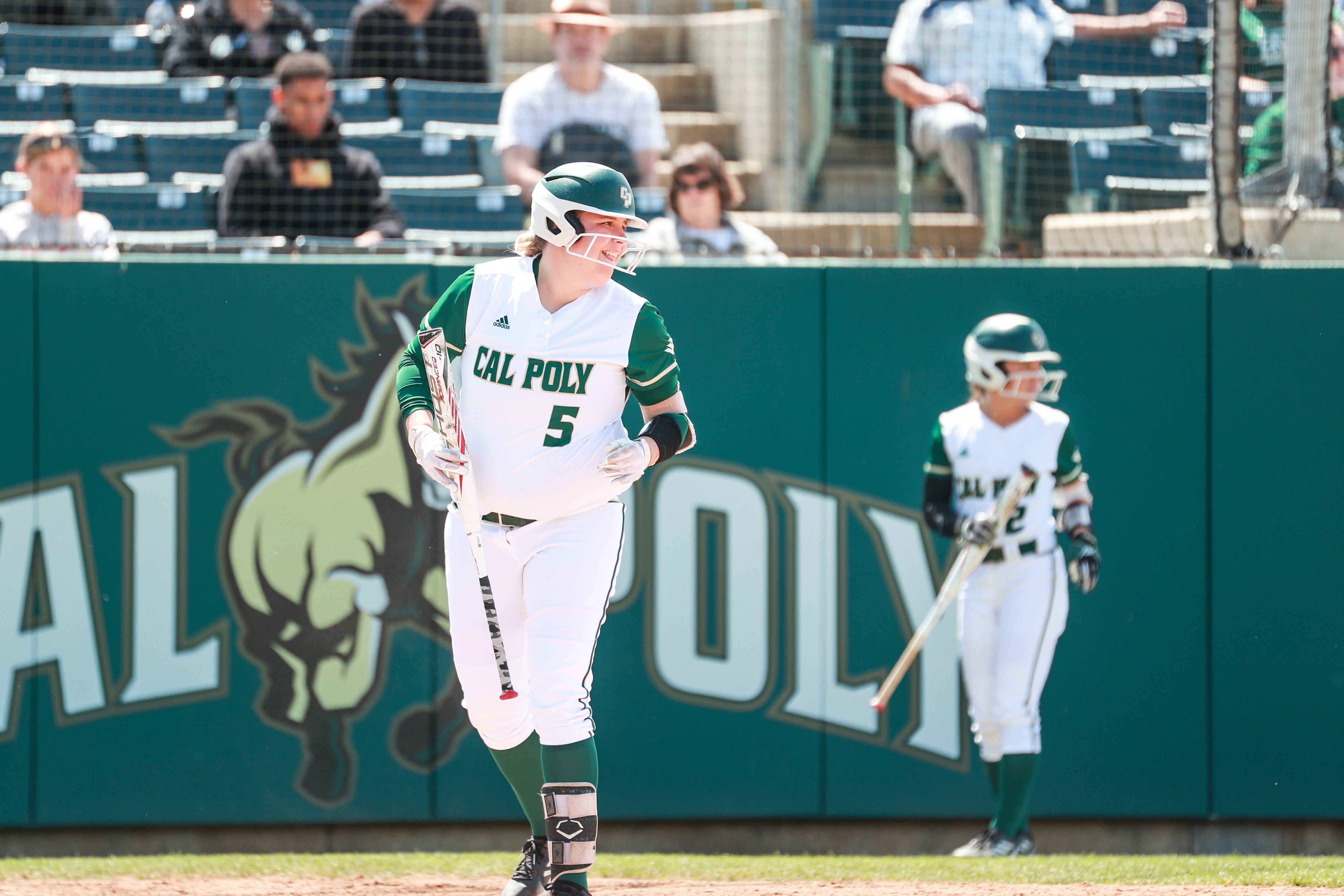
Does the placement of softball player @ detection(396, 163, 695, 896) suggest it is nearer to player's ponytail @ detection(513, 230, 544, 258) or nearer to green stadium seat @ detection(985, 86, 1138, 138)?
player's ponytail @ detection(513, 230, 544, 258)

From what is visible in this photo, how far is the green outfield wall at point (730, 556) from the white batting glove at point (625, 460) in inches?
99.2

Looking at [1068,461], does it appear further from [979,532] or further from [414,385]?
[414,385]

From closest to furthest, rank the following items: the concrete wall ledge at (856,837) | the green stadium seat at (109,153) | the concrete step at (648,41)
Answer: the concrete wall ledge at (856,837)
the green stadium seat at (109,153)
the concrete step at (648,41)

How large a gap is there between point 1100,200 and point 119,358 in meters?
4.41

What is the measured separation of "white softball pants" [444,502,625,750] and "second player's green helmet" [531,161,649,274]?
28.1 inches

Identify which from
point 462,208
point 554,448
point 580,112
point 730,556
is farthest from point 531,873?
point 580,112

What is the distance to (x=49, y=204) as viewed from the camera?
674 cm

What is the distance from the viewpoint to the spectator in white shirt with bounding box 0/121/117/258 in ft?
21.9

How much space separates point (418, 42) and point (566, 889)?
224 inches

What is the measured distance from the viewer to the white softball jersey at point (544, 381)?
3.99 metres

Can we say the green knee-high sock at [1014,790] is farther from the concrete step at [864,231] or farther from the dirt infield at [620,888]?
the concrete step at [864,231]

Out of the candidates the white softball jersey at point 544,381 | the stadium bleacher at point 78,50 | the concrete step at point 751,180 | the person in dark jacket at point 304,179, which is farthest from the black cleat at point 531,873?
the stadium bleacher at point 78,50

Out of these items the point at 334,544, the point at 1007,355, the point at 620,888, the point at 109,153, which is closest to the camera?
the point at 620,888

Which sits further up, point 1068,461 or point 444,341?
point 444,341
